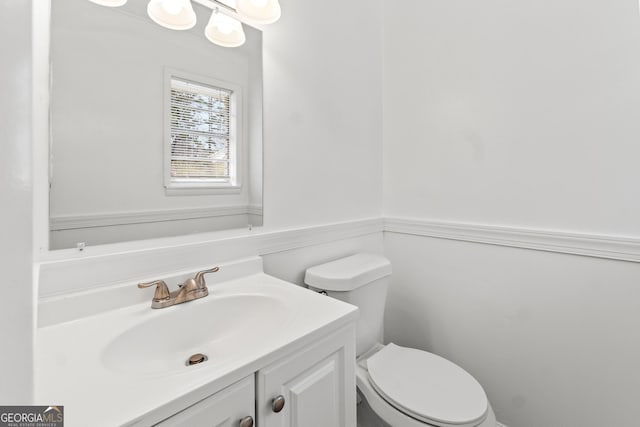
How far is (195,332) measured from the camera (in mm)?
848

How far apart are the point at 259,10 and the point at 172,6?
28cm

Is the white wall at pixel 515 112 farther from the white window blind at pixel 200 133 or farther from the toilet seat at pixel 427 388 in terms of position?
the white window blind at pixel 200 133

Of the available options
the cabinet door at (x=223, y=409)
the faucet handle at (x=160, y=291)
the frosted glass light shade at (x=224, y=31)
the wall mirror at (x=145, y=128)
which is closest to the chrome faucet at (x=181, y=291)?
the faucet handle at (x=160, y=291)

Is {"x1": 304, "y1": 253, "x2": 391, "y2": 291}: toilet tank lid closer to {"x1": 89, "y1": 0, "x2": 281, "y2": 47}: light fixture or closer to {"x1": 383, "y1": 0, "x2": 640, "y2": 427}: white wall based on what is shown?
{"x1": 383, "y1": 0, "x2": 640, "y2": 427}: white wall

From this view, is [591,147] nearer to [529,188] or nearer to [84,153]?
[529,188]

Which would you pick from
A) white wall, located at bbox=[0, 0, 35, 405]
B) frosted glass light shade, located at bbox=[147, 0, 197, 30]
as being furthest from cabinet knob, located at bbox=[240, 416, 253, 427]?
frosted glass light shade, located at bbox=[147, 0, 197, 30]

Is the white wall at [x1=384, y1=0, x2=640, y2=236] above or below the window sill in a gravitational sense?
above

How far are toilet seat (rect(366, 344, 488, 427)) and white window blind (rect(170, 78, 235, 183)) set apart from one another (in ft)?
2.96

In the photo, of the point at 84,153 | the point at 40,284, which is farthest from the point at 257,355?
the point at 84,153

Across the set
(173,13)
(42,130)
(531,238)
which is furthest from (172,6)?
(531,238)

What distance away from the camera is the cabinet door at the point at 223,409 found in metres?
0.51

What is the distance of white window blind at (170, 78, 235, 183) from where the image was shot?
0.96 meters

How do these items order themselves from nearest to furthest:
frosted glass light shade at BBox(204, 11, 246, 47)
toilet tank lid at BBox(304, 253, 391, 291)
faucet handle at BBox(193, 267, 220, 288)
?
faucet handle at BBox(193, 267, 220, 288), frosted glass light shade at BBox(204, 11, 246, 47), toilet tank lid at BBox(304, 253, 391, 291)

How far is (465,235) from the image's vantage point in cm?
142
